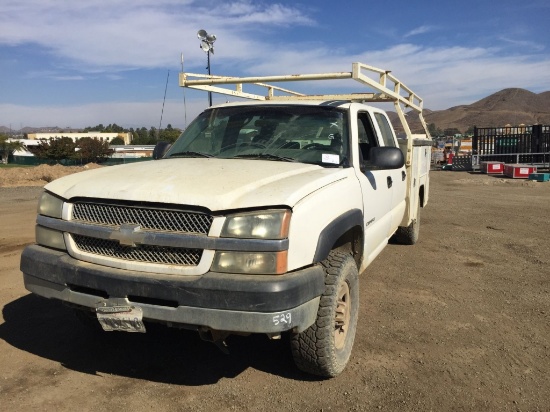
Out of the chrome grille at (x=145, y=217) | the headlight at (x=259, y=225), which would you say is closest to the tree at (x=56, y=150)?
the chrome grille at (x=145, y=217)

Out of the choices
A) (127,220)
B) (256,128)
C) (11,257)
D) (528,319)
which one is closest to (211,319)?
(127,220)

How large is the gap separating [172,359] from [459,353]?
86.8 inches

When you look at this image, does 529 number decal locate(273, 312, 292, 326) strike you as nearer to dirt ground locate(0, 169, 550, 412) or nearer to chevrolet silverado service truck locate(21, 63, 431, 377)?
chevrolet silverado service truck locate(21, 63, 431, 377)

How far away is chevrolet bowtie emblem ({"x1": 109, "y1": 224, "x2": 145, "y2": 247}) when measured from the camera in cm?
282

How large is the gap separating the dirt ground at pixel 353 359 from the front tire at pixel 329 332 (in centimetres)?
16

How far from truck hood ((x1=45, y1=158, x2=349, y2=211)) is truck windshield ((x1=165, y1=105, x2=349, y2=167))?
27 centimetres

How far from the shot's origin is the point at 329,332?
3086 mm

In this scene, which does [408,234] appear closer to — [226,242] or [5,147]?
[226,242]

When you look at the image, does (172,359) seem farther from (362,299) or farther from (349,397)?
(362,299)

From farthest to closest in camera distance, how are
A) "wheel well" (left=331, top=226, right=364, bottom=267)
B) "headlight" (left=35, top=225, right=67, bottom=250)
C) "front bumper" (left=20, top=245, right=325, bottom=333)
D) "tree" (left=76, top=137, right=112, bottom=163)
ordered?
1. "tree" (left=76, top=137, right=112, bottom=163)
2. "wheel well" (left=331, top=226, right=364, bottom=267)
3. "headlight" (left=35, top=225, right=67, bottom=250)
4. "front bumper" (left=20, top=245, right=325, bottom=333)

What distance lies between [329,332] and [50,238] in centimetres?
195

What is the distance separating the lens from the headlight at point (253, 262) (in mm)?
2660

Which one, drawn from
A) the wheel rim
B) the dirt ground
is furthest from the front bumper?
the dirt ground

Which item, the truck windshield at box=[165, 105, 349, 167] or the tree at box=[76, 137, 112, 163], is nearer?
the truck windshield at box=[165, 105, 349, 167]
